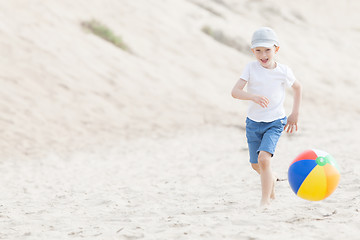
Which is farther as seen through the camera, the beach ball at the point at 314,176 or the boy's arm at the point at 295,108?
the boy's arm at the point at 295,108

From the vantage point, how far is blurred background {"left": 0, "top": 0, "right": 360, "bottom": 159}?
10.0 m

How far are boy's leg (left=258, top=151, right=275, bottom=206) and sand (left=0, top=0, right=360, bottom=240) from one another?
0.10 m

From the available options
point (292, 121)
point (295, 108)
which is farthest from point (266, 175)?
point (295, 108)

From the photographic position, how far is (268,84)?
4699 millimetres

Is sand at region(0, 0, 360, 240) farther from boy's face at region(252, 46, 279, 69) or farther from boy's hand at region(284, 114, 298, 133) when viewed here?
boy's face at region(252, 46, 279, 69)

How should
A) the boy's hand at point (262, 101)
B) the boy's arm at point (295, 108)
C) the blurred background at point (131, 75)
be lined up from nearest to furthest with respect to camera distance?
the boy's hand at point (262, 101) → the boy's arm at point (295, 108) → the blurred background at point (131, 75)

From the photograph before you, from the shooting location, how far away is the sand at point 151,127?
180 inches

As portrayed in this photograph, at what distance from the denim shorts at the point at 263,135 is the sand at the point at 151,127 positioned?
0.51 m

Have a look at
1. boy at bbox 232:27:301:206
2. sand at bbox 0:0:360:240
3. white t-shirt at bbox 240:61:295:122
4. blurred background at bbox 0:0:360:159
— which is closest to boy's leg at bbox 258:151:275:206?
boy at bbox 232:27:301:206

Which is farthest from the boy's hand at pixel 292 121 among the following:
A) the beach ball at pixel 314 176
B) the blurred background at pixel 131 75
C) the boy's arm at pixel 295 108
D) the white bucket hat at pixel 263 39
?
the blurred background at pixel 131 75

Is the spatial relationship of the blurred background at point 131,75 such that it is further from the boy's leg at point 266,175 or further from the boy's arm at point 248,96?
the boy's arm at point 248,96

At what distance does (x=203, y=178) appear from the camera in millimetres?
6918

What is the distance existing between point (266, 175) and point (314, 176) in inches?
15.6

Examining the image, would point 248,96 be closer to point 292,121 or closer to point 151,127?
point 292,121
